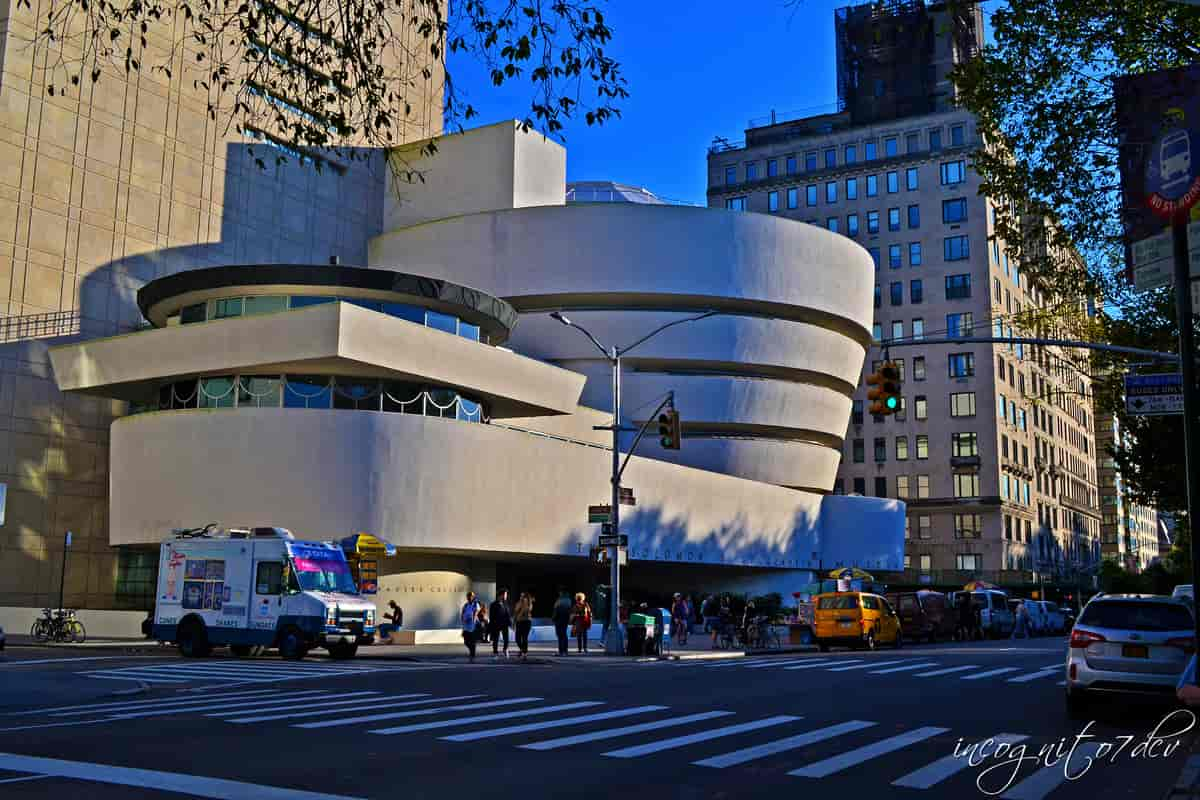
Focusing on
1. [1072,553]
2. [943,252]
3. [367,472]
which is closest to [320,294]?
[367,472]

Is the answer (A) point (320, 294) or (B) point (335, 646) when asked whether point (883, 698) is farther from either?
(A) point (320, 294)

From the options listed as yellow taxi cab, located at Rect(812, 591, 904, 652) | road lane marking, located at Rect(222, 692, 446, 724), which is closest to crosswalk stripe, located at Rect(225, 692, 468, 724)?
road lane marking, located at Rect(222, 692, 446, 724)

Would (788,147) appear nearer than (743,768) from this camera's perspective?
No

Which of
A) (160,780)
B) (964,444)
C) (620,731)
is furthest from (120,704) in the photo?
(964,444)

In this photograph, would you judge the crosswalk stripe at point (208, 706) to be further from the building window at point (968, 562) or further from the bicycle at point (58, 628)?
the building window at point (968, 562)

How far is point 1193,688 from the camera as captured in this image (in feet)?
31.1

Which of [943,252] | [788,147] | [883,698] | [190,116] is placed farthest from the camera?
[788,147]

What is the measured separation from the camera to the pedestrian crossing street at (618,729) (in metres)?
10.8

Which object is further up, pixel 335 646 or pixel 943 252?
pixel 943 252

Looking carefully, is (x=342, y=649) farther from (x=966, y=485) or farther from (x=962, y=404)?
(x=962, y=404)

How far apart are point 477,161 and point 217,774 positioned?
179 feet

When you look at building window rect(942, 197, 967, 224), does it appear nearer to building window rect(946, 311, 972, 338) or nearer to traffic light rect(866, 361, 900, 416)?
building window rect(946, 311, 972, 338)

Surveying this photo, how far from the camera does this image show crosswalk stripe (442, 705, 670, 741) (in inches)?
506

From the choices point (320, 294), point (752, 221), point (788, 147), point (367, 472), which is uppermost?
point (788, 147)
